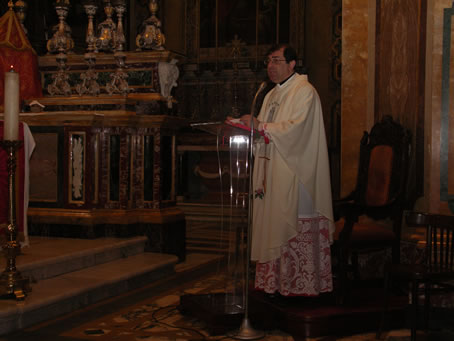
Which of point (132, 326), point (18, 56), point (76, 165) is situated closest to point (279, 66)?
point (132, 326)

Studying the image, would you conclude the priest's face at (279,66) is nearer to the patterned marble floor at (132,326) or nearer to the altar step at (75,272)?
the patterned marble floor at (132,326)

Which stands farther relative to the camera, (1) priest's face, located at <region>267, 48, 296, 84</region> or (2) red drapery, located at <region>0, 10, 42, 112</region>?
(2) red drapery, located at <region>0, 10, 42, 112</region>

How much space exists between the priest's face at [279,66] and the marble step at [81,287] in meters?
2.11

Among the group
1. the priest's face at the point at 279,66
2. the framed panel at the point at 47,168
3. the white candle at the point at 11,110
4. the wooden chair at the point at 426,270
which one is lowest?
the wooden chair at the point at 426,270

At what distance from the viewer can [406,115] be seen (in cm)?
531

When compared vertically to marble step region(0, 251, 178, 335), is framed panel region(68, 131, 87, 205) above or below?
above

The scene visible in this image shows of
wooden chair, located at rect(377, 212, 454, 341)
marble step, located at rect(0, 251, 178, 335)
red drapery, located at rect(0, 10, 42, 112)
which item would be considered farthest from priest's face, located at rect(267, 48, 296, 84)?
red drapery, located at rect(0, 10, 42, 112)

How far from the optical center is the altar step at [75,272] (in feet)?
13.1

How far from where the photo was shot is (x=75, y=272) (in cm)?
508

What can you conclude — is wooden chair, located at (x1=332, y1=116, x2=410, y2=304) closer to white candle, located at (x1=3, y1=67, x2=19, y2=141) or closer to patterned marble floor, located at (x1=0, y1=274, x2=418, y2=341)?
patterned marble floor, located at (x1=0, y1=274, x2=418, y2=341)

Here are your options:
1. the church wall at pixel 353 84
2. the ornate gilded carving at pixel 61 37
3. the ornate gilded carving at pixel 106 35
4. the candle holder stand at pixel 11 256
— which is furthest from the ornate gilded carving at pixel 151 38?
the candle holder stand at pixel 11 256

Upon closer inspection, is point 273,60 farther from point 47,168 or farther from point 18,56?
point 18,56

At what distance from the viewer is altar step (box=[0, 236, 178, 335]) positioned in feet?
13.1

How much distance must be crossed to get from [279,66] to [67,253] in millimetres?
2401
